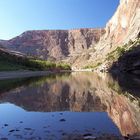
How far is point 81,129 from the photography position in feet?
95.6

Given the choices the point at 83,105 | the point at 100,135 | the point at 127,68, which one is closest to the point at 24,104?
the point at 83,105

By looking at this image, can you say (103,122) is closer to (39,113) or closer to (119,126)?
(119,126)

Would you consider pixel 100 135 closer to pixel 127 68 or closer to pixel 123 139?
pixel 123 139

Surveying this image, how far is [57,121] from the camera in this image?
33906 millimetres

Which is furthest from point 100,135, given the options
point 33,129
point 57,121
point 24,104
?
point 24,104

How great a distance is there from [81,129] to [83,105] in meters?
18.3

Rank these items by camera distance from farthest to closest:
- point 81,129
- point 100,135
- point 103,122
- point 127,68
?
point 127,68 → point 103,122 → point 81,129 → point 100,135

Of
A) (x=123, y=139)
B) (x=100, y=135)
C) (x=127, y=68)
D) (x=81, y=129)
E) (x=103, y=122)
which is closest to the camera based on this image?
(x=123, y=139)

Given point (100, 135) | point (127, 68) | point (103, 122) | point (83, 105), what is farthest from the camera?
point (127, 68)

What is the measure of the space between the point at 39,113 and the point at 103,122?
10284 mm

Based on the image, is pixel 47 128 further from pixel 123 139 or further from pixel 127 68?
pixel 127 68

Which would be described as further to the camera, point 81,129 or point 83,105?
point 83,105

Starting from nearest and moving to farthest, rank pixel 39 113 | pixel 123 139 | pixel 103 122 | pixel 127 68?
1. pixel 123 139
2. pixel 103 122
3. pixel 39 113
4. pixel 127 68

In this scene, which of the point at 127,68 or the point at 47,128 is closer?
the point at 47,128
